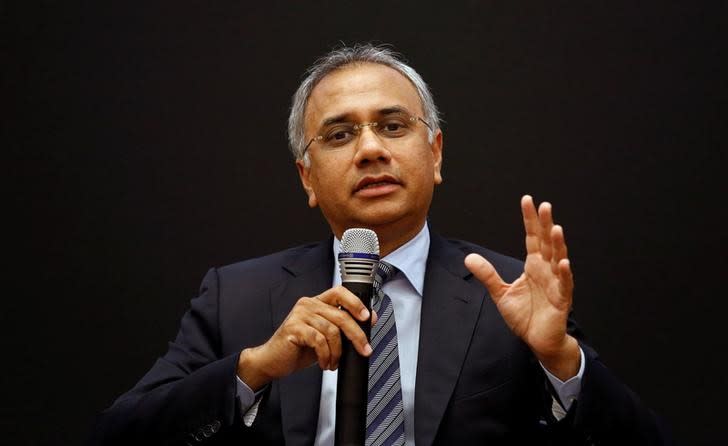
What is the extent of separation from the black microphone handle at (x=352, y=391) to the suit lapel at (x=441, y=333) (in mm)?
531

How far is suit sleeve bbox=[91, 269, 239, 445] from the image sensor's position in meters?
1.79

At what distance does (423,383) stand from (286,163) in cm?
104

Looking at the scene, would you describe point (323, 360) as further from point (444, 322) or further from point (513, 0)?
point (513, 0)

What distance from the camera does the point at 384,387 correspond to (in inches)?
75.8

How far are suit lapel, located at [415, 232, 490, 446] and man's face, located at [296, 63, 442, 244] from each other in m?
0.16

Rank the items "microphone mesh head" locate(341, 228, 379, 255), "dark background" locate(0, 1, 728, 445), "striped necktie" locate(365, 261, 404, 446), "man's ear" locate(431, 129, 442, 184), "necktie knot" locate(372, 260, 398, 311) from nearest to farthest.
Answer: "microphone mesh head" locate(341, 228, 379, 255)
"striped necktie" locate(365, 261, 404, 446)
"necktie knot" locate(372, 260, 398, 311)
"man's ear" locate(431, 129, 442, 184)
"dark background" locate(0, 1, 728, 445)

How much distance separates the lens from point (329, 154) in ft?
7.09

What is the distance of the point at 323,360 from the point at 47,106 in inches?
61.8

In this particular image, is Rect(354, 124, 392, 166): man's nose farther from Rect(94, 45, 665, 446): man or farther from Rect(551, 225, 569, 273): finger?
Rect(551, 225, 569, 273): finger

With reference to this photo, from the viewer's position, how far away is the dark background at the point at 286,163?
256 centimetres

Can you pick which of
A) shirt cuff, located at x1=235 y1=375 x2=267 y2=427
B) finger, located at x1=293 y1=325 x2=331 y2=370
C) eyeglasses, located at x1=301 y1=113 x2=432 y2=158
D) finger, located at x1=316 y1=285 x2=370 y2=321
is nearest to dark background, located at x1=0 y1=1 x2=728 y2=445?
eyeglasses, located at x1=301 y1=113 x2=432 y2=158

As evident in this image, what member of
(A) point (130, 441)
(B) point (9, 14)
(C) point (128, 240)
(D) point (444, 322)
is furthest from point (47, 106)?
(D) point (444, 322)

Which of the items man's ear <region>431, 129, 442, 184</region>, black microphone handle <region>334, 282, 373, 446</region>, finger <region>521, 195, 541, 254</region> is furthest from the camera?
man's ear <region>431, 129, 442, 184</region>

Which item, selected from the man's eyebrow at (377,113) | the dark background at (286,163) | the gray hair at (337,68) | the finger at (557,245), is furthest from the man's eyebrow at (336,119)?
the finger at (557,245)
